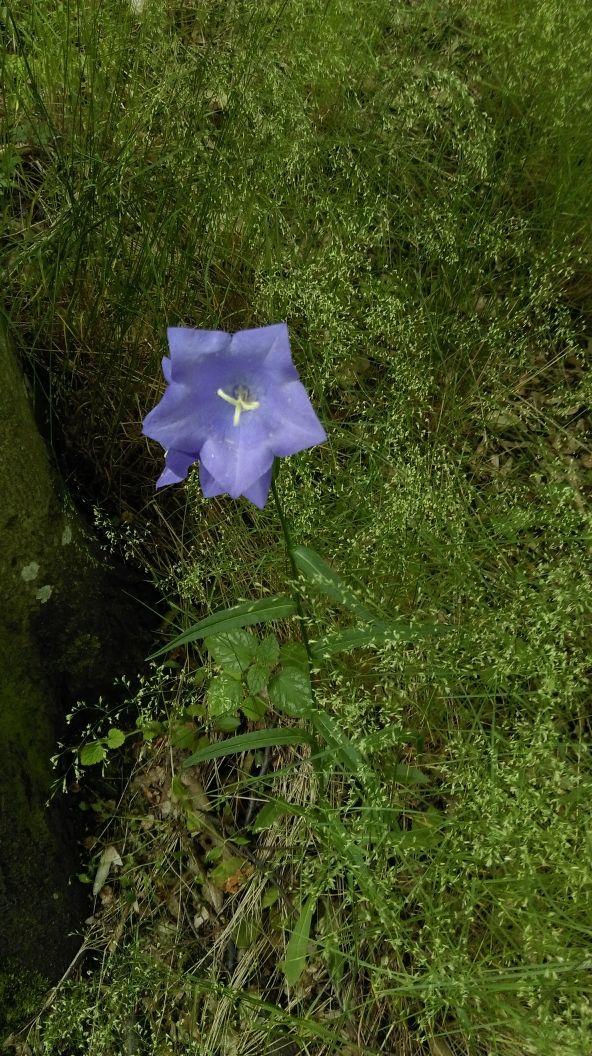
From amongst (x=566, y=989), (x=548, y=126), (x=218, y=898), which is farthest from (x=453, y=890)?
(x=548, y=126)

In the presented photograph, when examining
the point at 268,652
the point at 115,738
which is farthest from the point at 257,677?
the point at 115,738

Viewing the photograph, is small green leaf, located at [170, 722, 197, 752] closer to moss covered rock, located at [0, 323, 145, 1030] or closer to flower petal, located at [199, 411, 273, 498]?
moss covered rock, located at [0, 323, 145, 1030]

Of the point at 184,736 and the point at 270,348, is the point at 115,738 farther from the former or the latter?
the point at 270,348

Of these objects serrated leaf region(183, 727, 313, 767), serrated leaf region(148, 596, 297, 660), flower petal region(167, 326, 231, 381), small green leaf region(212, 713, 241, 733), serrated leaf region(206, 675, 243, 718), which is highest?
flower petal region(167, 326, 231, 381)

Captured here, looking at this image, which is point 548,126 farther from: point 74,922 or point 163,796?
point 74,922

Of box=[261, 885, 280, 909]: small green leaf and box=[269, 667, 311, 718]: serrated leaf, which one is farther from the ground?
box=[269, 667, 311, 718]: serrated leaf

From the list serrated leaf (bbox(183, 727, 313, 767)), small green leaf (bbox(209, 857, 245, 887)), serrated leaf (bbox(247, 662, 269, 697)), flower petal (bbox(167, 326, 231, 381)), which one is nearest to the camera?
flower petal (bbox(167, 326, 231, 381))

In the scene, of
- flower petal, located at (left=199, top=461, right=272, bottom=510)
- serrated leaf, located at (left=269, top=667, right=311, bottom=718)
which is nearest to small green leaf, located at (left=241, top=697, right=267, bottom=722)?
serrated leaf, located at (left=269, top=667, right=311, bottom=718)
